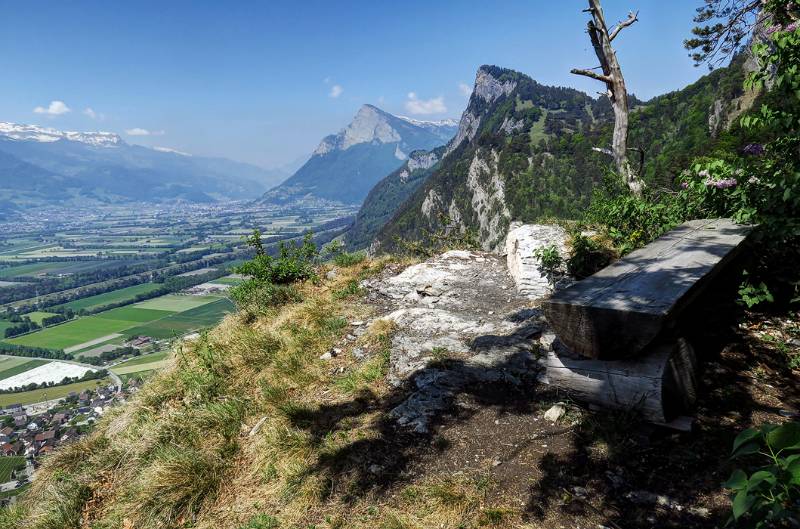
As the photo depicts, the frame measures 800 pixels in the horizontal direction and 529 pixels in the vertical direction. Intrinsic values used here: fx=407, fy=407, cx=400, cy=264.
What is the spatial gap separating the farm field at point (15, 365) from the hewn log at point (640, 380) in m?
79.3

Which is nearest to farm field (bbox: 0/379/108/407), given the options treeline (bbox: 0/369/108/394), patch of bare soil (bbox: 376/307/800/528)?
treeline (bbox: 0/369/108/394)

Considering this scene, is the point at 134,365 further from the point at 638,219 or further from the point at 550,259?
the point at 638,219

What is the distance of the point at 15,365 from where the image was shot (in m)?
63.1

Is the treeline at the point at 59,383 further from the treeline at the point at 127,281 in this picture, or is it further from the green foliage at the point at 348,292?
the green foliage at the point at 348,292

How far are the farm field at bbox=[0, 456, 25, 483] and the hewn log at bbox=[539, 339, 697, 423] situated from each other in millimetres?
22080

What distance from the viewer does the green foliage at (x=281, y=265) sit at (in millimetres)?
10188

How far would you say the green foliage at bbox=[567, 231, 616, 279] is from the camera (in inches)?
282

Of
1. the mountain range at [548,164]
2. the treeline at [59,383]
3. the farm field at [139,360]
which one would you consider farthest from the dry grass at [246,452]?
the mountain range at [548,164]

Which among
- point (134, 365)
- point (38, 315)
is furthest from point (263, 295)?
point (38, 315)

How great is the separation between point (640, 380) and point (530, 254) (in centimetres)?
509

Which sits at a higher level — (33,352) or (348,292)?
(348,292)

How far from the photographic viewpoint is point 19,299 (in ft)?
353

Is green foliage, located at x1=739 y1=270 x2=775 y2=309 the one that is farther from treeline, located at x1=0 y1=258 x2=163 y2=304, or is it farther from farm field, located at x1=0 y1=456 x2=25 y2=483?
treeline, located at x1=0 y1=258 x2=163 y2=304

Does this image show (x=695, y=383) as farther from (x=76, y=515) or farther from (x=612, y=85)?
(x=612, y=85)
